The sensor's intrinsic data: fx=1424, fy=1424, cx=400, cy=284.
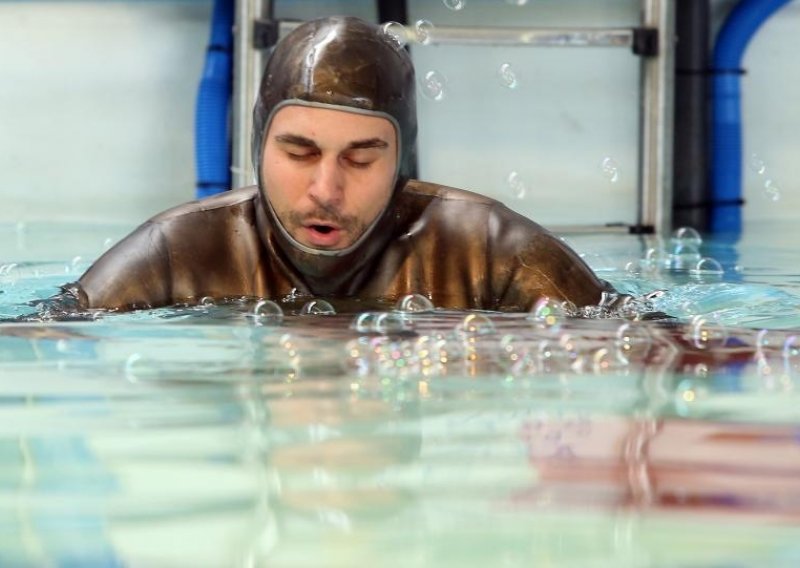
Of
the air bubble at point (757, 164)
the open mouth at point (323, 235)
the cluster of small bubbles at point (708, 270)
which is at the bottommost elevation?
the cluster of small bubbles at point (708, 270)

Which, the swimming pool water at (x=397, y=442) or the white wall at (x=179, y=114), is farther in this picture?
the white wall at (x=179, y=114)

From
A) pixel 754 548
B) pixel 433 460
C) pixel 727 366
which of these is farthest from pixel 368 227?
pixel 754 548

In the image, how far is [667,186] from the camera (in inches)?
223

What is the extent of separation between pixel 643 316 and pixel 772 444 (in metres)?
1.27

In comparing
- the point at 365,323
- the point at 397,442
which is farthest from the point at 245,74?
the point at 397,442

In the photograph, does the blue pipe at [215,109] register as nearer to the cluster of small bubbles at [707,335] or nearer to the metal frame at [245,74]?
the metal frame at [245,74]

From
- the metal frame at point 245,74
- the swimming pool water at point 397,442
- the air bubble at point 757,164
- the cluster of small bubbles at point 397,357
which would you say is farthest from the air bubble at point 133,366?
the air bubble at point 757,164

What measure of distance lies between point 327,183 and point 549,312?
51 centimetres

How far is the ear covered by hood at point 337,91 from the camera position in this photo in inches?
113

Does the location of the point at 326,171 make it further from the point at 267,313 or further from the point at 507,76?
the point at 507,76

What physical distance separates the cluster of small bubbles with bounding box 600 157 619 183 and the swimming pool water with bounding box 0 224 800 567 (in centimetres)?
303

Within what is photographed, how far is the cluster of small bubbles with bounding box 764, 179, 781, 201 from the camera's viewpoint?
6.21 metres

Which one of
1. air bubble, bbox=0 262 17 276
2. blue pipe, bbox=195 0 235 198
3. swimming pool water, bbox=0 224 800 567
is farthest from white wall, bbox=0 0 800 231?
swimming pool water, bbox=0 224 800 567

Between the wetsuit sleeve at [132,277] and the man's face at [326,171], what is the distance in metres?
0.29
